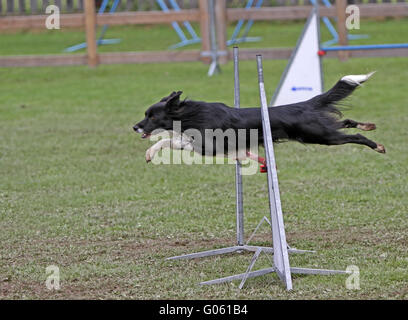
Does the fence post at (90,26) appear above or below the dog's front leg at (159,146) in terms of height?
above

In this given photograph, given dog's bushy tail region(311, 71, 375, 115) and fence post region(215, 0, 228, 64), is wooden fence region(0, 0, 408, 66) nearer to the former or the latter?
fence post region(215, 0, 228, 64)

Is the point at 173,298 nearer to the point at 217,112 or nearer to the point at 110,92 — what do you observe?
the point at 217,112

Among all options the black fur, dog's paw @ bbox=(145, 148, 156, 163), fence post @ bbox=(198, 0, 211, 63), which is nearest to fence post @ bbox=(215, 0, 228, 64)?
fence post @ bbox=(198, 0, 211, 63)

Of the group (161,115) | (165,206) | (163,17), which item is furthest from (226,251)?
(163,17)

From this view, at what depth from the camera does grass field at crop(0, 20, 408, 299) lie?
5164 millimetres

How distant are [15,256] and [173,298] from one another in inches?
69.7

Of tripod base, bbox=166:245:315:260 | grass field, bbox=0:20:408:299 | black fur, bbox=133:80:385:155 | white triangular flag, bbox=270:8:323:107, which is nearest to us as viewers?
grass field, bbox=0:20:408:299

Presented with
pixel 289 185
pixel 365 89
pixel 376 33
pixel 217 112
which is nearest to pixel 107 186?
pixel 289 185

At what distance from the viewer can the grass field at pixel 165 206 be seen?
5164mm

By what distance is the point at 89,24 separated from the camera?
15.4m

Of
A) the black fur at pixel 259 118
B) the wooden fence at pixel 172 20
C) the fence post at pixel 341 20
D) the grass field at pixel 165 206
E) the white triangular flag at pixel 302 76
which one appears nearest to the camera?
the grass field at pixel 165 206

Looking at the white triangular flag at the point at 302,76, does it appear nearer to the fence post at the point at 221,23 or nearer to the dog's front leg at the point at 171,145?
the dog's front leg at the point at 171,145

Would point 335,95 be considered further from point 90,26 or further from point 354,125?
point 90,26

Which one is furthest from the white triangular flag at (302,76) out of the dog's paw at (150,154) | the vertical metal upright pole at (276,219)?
the vertical metal upright pole at (276,219)
